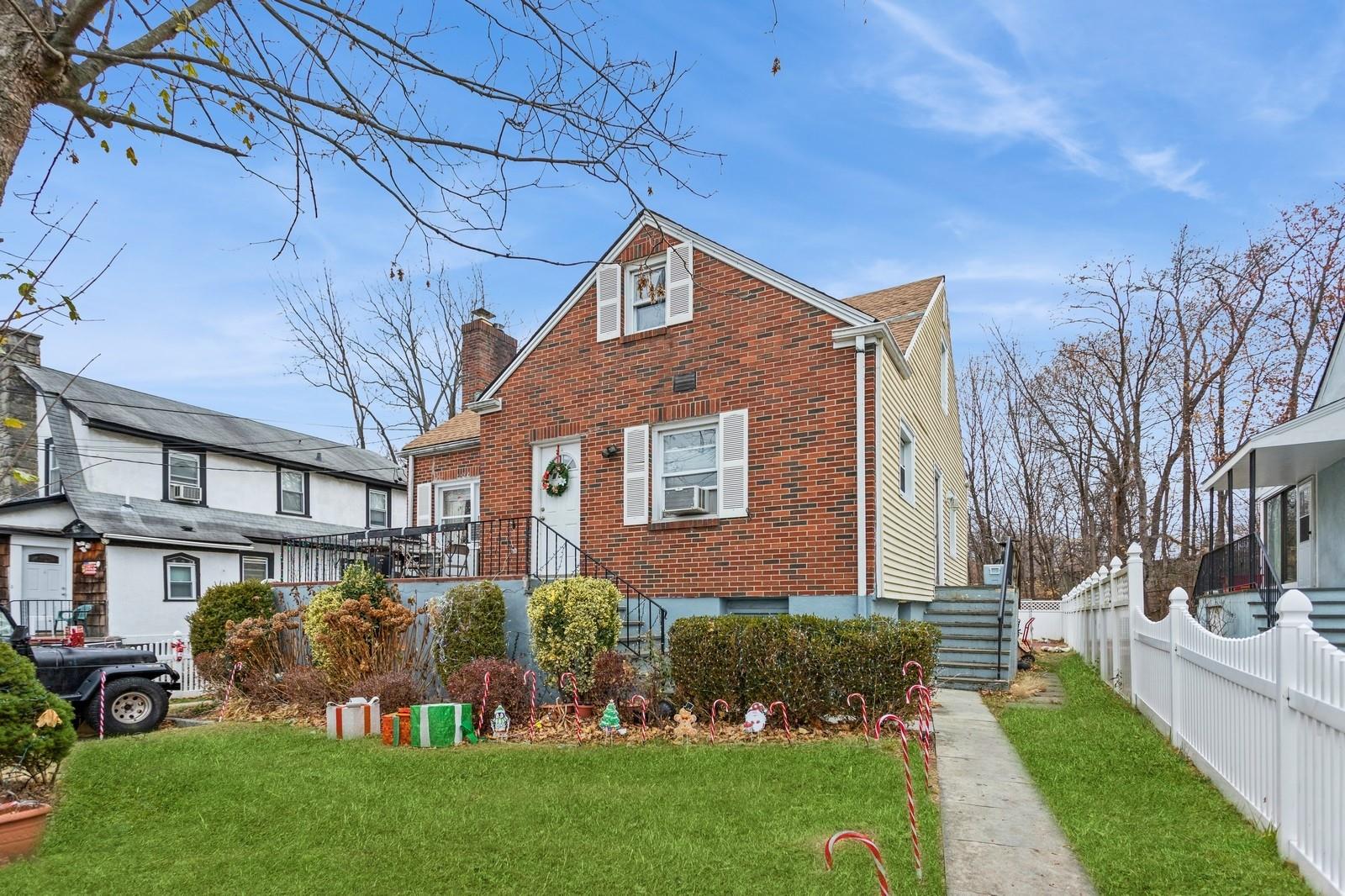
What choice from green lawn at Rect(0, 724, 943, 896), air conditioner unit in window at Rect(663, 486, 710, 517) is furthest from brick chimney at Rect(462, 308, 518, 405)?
green lawn at Rect(0, 724, 943, 896)

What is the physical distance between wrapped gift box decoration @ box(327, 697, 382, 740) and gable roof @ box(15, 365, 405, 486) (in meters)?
12.5

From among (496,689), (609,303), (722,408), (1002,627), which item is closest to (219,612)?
(496,689)

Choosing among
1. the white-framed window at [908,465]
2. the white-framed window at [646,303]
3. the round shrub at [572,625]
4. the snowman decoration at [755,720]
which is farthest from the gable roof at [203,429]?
the white-framed window at [908,465]

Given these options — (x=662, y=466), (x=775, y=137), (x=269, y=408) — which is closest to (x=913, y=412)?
(x=662, y=466)

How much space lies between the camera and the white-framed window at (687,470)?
38.4ft

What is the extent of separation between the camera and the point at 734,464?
11.6 meters

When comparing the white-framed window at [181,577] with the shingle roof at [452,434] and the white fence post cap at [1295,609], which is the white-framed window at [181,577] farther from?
the white fence post cap at [1295,609]

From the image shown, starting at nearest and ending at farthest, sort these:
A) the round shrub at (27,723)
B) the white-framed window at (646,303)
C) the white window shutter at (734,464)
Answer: the round shrub at (27,723), the white window shutter at (734,464), the white-framed window at (646,303)

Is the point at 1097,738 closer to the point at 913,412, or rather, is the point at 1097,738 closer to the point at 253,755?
the point at 913,412

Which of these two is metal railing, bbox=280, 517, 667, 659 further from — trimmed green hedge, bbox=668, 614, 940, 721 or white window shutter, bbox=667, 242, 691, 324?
white window shutter, bbox=667, 242, 691, 324

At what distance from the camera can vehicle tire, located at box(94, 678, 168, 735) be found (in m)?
10.2

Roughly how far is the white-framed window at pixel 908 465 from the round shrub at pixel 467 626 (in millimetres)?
6165

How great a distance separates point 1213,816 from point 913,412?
29.1ft

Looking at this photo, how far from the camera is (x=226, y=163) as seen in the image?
4.94m
